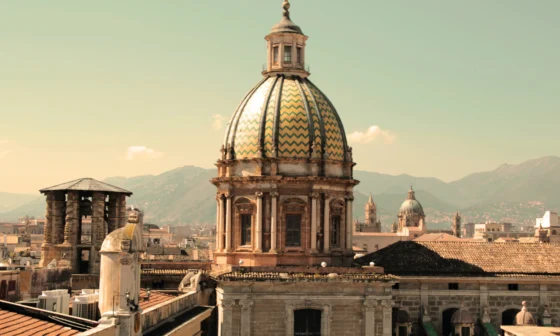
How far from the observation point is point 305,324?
4428cm

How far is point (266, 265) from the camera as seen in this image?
48.1 metres

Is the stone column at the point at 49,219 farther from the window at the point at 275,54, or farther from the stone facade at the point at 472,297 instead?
the stone facade at the point at 472,297

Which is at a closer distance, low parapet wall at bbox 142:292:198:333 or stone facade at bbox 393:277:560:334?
low parapet wall at bbox 142:292:198:333

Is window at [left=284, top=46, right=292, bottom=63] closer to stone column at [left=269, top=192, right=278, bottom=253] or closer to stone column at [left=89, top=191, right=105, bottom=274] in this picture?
stone column at [left=269, top=192, right=278, bottom=253]

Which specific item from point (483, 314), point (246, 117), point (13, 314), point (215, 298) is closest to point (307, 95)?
point (246, 117)

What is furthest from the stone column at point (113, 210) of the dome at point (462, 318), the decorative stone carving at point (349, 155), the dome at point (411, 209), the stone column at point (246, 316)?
the dome at point (411, 209)

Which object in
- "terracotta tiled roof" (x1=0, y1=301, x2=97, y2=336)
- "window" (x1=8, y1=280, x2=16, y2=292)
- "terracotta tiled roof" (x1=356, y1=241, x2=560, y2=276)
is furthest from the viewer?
"terracotta tiled roof" (x1=356, y1=241, x2=560, y2=276)

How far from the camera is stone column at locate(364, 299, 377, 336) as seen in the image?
1742 inches

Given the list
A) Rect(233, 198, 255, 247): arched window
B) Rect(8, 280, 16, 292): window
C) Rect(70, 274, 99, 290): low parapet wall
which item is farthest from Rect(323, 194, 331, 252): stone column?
Rect(8, 280, 16, 292): window

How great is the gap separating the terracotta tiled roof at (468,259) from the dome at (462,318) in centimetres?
284

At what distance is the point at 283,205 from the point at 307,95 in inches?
271

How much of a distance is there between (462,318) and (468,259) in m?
5.14

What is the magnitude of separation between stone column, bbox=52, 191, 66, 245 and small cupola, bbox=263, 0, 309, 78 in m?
14.7

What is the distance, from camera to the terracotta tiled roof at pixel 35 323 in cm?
2186
